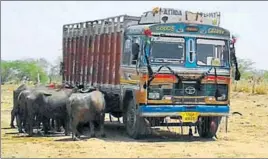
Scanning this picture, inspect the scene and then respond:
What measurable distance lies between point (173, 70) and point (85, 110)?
8.44 feet

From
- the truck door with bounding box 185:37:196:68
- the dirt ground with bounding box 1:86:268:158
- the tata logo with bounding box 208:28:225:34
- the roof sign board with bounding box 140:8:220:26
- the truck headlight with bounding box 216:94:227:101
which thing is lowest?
the dirt ground with bounding box 1:86:268:158

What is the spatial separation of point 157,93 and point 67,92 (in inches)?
130

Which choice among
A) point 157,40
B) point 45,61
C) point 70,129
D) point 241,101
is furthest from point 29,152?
point 45,61

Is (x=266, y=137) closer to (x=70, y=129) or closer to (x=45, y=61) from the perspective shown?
(x=70, y=129)

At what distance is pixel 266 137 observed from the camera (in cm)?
1794

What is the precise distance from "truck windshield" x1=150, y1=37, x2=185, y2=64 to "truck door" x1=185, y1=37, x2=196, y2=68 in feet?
0.43

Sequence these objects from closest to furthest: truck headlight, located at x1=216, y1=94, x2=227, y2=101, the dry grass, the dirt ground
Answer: the dirt ground
truck headlight, located at x1=216, y1=94, x2=227, y2=101
the dry grass

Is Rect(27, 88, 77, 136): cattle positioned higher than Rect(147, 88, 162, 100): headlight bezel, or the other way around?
Rect(147, 88, 162, 100): headlight bezel

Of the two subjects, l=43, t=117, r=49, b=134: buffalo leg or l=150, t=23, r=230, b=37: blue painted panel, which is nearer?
l=150, t=23, r=230, b=37: blue painted panel

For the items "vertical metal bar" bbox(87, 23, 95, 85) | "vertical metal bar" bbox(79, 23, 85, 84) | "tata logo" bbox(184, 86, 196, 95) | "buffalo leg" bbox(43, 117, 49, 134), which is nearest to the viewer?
"tata logo" bbox(184, 86, 196, 95)

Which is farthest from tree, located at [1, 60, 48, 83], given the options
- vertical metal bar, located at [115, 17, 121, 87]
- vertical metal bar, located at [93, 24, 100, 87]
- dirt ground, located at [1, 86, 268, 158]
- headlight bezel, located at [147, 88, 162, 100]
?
headlight bezel, located at [147, 88, 162, 100]

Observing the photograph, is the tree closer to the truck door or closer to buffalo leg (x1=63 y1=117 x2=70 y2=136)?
buffalo leg (x1=63 y1=117 x2=70 y2=136)

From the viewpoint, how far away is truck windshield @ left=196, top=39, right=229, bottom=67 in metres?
16.6

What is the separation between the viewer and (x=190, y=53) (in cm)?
1648
